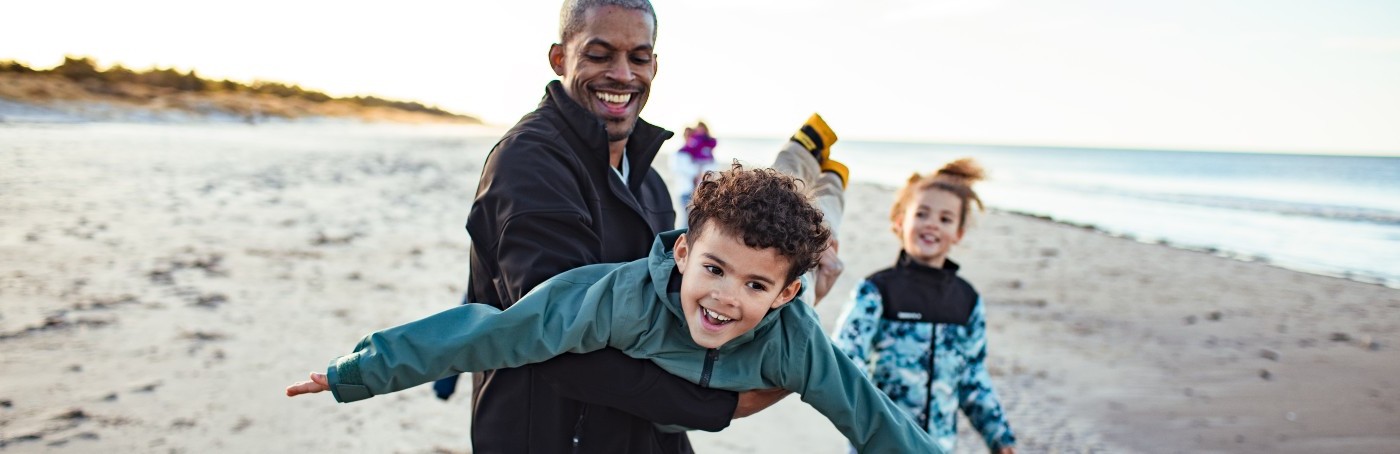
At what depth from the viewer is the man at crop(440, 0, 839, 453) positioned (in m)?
1.93

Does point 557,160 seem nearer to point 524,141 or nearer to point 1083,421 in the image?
point 524,141

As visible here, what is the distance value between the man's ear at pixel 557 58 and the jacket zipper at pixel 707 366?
1084 mm

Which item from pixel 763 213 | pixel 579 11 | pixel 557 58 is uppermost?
pixel 579 11

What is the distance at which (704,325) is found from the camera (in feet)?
6.26

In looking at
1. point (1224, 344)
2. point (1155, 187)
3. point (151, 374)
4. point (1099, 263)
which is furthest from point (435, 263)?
point (1155, 187)

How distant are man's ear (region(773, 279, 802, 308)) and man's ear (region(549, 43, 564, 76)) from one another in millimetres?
1059

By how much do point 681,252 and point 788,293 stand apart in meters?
0.28

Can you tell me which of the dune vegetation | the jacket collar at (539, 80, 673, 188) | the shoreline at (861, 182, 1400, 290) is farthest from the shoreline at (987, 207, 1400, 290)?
the dune vegetation

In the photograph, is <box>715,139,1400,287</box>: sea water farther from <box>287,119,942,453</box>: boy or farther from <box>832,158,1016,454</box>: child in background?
<box>287,119,942,453</box>: boy

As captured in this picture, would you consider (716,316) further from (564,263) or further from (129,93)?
(129,93)

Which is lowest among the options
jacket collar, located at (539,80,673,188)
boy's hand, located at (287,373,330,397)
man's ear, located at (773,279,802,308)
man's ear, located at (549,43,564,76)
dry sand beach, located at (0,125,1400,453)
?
dry sand beach, located at (0,125,1400,453)

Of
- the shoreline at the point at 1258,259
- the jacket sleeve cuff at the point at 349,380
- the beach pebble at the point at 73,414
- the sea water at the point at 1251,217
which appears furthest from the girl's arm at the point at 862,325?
the shoreline at the point at 1258,259

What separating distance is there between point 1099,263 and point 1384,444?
21.1 feet

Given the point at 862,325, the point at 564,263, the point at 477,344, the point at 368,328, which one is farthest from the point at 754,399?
the point at 368,328
